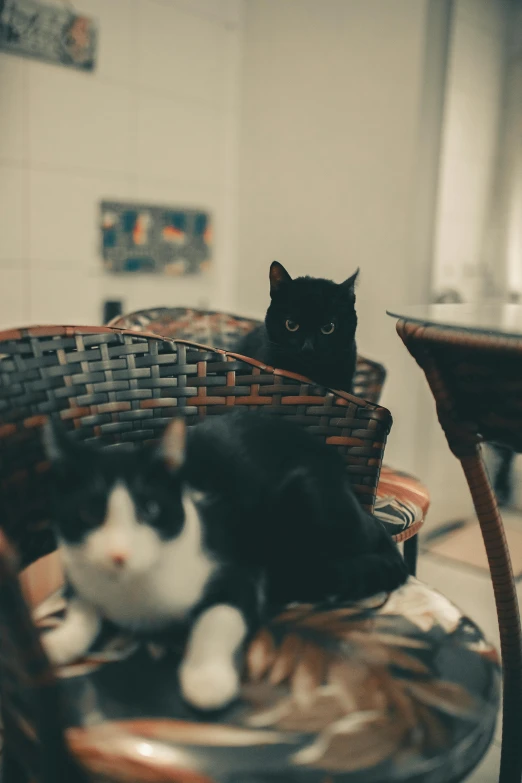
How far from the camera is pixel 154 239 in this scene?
2.44 meters

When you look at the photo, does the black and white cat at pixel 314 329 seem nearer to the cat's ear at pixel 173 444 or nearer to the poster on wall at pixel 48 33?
the cat's ear at pixel 173 444

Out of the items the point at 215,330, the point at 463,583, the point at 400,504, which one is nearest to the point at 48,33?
the point at 215,330

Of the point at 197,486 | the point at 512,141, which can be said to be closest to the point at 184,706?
the point at 197,486

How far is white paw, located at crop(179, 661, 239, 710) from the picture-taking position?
20.7 inches

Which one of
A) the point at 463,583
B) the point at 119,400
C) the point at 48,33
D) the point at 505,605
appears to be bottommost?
the point at 463,583

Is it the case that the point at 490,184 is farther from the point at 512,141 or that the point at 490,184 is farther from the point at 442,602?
the point at 442,602

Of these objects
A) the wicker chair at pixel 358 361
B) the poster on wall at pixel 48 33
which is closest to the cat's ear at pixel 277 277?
the wicker chair at pixel 358 361

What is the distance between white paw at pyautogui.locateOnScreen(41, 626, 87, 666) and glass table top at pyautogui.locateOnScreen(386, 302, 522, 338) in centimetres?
58

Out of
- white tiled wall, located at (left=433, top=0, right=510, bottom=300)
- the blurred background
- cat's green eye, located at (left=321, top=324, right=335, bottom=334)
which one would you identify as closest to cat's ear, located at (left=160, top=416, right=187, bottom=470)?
cat's green eye, located at (left=321, top=324, right=335, bottom=334)

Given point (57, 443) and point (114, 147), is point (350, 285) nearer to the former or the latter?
point (57, 443)

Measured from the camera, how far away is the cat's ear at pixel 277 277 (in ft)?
4.04

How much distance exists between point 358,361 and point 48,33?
1.50 metres

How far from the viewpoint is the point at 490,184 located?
240cm

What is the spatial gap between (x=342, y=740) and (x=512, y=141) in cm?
240
